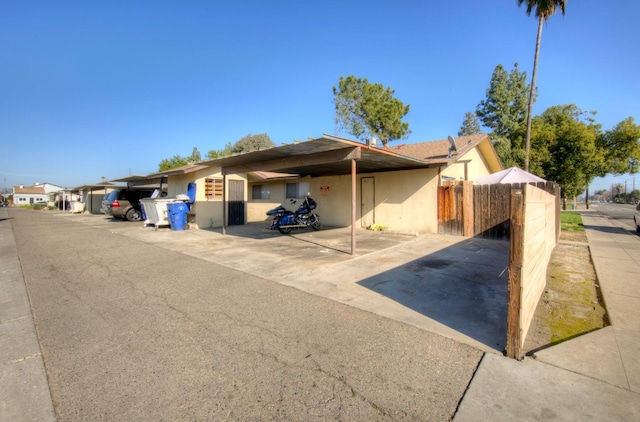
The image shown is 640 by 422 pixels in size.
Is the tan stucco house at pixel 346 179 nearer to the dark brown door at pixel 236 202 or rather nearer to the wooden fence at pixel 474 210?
the dark brown door at pixel 236 202

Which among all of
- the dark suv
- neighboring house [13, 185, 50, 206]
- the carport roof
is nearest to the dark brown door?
the carport roof

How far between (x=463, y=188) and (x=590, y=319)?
23.2 feet

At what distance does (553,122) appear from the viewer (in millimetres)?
24141

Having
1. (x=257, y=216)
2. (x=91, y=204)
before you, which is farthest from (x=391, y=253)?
(x=91, y=204)

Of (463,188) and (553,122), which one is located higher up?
(553,122)

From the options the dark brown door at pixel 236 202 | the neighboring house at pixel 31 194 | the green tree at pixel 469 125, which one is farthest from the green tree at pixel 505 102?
the neighboring house at pixel 31 194

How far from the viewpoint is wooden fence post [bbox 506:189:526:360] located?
2.61 m

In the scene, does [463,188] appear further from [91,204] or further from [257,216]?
[91,204]

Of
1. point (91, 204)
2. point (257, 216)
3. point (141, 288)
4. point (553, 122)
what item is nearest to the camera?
point (141, 288)

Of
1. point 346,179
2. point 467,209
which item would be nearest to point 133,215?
point 346,179

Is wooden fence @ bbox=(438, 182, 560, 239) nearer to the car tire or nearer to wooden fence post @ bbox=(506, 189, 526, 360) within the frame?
wooden fence post @ bbox=(506, 189, 526, 360)

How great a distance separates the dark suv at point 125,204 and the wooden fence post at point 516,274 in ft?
63.6

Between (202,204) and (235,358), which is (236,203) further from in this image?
(235,358)

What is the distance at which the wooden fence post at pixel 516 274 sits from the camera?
2613mm
